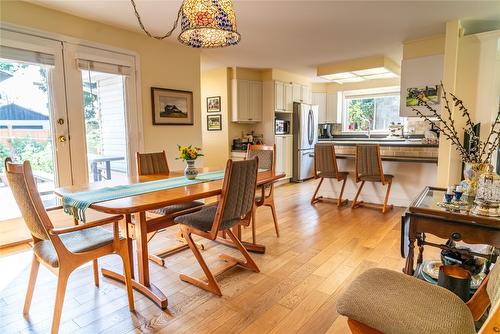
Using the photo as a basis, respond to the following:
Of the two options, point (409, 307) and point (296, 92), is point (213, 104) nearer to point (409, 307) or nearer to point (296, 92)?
point (296, 92)

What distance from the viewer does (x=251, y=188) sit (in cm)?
214

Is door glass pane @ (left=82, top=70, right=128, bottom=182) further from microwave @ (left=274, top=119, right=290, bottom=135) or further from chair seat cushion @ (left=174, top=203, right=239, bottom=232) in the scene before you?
microwave @ (left=274, top=119, right=290, bottom=135)

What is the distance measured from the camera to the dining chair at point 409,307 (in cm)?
105

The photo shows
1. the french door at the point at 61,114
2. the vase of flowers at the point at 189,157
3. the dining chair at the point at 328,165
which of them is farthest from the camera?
the dining chair at the point at 328,165

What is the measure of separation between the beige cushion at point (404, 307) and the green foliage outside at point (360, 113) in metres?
6.14

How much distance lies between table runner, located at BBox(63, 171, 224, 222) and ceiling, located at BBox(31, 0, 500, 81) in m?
1.71

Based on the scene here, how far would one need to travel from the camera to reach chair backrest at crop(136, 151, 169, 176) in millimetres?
2848

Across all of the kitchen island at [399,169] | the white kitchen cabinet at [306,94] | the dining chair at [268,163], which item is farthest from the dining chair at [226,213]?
the white kitchen cabinet at [306,94]

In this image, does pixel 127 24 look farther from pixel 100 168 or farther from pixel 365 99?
pixel 365 99

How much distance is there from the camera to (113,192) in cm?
200

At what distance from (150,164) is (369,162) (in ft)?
9.42

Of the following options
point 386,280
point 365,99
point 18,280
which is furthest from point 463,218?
point 365,99

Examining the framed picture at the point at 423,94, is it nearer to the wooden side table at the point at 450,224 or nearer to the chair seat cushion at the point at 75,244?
the wooden side table at the point at 450,224

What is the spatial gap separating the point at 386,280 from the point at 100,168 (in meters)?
3.27
